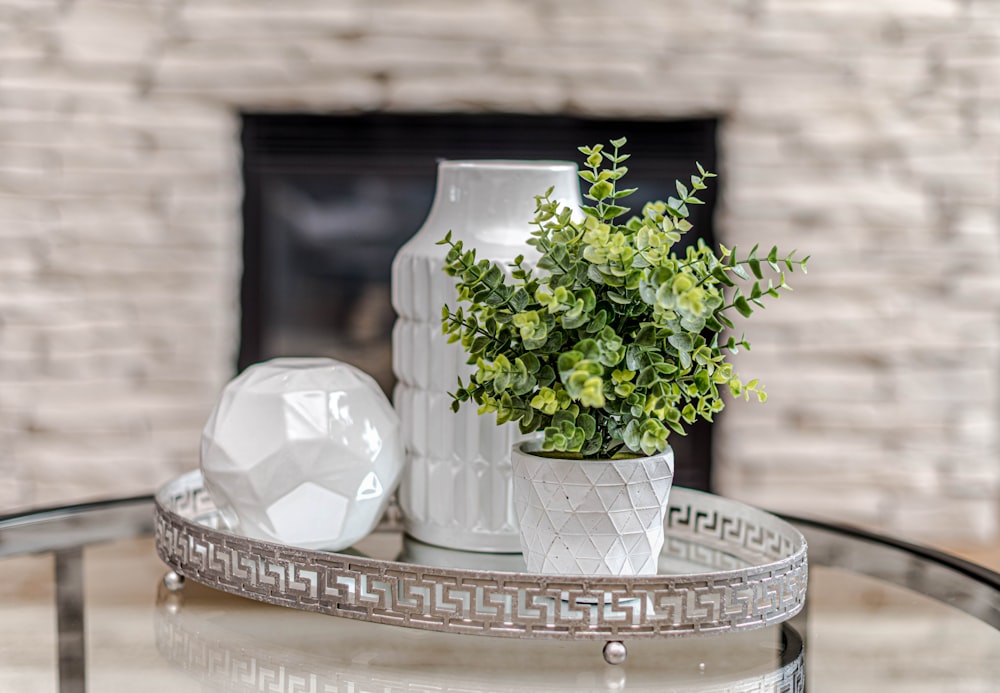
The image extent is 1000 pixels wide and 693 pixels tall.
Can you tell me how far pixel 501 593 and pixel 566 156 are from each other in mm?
1368

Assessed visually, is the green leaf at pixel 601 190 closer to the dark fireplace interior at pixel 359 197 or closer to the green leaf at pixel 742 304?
the green leaf at pixel 742 304

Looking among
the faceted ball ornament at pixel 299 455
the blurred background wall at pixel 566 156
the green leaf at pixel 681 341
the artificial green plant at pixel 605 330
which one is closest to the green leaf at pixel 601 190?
the artificial green plant at pixel 605 330

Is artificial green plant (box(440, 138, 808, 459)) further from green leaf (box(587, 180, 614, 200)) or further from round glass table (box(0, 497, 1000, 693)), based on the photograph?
round glass table (box(0, 497, 1000, 693))

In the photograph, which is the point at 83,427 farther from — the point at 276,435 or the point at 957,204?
the point at 957,204

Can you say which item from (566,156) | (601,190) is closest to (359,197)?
(566,156)

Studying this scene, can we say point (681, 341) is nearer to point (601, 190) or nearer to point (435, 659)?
point (601, 190)

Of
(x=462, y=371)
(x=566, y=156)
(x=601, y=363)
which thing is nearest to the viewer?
(x=601, y=363)

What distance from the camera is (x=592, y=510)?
76cm

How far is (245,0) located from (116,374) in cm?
65

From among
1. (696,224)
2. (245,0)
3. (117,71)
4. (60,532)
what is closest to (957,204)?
(696,224)

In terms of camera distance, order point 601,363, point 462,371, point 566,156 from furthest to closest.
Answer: point 566,156 < point 462,371 < point 601,363

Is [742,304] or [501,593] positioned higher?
[742,304]

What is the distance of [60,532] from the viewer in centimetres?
108

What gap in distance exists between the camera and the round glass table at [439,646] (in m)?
0.73
